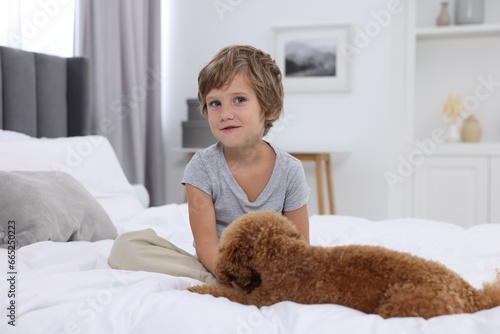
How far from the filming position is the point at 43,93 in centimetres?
252

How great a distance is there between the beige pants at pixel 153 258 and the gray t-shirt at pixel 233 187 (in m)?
0.12

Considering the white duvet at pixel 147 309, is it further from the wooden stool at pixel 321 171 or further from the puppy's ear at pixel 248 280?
the wooden stool at pixel 321 171

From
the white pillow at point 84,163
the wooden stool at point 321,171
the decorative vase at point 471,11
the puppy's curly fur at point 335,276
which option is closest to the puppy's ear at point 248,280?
the puppy's curly fur at point 335,276

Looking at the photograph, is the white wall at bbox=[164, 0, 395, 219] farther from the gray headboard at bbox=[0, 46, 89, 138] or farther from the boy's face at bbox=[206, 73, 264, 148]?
the boy's face at bbox=[206, 73, 264, 148]

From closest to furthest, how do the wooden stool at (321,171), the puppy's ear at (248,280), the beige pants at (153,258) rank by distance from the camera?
1. the puppy's ear at (248,280)
2. the beige pants at (153,258)
3. the wooden stool at (321,171)

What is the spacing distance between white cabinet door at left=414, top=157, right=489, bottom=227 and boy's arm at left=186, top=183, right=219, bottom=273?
260 cm

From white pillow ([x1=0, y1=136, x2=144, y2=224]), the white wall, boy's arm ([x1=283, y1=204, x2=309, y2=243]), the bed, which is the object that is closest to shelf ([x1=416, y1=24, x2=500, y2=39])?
the white wall

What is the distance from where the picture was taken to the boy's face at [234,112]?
1229 mm

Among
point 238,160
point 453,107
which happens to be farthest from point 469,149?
point 238,160

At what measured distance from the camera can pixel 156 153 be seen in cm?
382

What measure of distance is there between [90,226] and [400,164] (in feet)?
7.99

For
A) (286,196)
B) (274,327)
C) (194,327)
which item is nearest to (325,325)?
(274,327)

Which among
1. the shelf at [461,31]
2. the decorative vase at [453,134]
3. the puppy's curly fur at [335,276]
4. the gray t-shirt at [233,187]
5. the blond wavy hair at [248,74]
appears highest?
the shelf at [461,31]

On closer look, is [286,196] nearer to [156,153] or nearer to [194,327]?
[194,327]
